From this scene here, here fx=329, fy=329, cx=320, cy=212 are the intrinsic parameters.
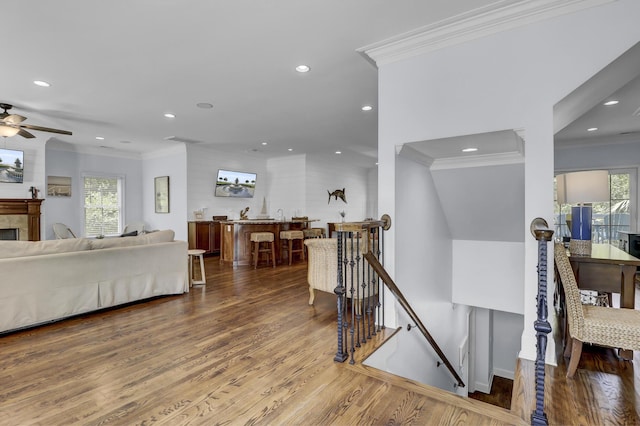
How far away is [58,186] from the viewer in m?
7.49

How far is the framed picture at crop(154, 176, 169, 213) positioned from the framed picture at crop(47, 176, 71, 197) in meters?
1.82

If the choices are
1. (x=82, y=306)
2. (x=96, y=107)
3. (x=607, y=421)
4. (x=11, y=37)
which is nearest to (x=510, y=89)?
(x=607, y=421)

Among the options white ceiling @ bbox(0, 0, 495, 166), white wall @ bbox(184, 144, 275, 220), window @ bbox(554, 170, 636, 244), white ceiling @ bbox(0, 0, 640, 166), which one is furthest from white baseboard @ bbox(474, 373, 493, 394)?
white wall @ bbox(184, 144, 275, 220)

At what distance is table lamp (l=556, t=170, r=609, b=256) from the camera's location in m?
2.76

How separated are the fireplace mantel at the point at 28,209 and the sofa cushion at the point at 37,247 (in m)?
3.91

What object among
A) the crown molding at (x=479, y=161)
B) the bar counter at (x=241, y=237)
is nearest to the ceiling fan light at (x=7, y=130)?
the bar counter at (x=241, y=237)

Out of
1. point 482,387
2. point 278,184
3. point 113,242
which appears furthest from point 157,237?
point 482,387

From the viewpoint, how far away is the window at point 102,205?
7992 mm

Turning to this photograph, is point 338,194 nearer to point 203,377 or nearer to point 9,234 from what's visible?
point 9,234

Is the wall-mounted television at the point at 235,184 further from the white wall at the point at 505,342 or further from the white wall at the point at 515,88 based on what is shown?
the white wall at the point at 505,342

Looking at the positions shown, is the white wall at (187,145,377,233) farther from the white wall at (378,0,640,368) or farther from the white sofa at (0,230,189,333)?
the white wall at (378,0,640,368)

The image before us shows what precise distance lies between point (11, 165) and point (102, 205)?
2213 millimetres

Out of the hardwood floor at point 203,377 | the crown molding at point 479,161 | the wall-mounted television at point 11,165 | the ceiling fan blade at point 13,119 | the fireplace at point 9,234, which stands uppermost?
the ceiling fan blade at point 13,119

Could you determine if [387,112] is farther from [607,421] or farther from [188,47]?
[607,421]
